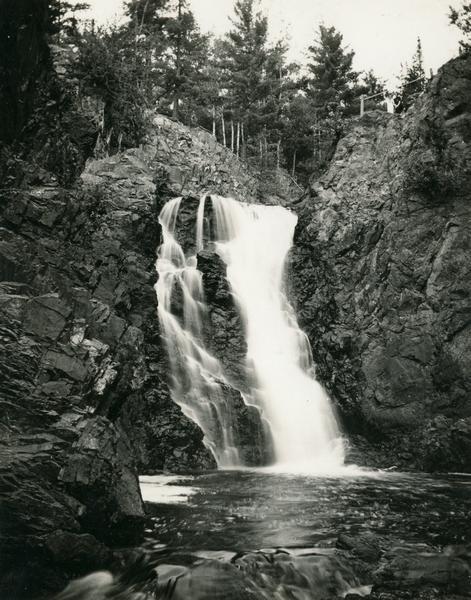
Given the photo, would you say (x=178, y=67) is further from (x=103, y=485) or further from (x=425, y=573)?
(x=425, y=573)

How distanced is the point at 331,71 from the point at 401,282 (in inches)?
1128

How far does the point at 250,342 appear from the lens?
17.4 metres

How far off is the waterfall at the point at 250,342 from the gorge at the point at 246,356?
0.07m

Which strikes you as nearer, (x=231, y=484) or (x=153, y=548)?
(x=153, y=548)

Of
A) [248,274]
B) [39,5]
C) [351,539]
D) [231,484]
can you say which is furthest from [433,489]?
[39,5]

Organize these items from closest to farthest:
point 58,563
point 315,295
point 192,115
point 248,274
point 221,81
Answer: point 58,563 < point 315,295 < point 248,274 < point 192,115 < point 221,81

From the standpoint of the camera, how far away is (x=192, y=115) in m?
36.8

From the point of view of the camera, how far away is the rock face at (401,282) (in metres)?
14.1

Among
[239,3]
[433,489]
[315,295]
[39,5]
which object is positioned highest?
[239,3]

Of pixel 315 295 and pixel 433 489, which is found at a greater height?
pixel 315 295

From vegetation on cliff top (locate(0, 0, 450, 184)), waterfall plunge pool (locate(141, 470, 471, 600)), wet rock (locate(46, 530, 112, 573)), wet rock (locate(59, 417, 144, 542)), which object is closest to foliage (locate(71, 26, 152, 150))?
vegetation on cliff top (locate(0, 0, 450, 184))

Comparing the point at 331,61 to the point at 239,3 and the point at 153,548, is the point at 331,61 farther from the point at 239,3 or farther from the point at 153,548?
the point at 153,548

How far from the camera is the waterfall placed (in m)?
14.3

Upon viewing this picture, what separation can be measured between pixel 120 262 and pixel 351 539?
391 inches
